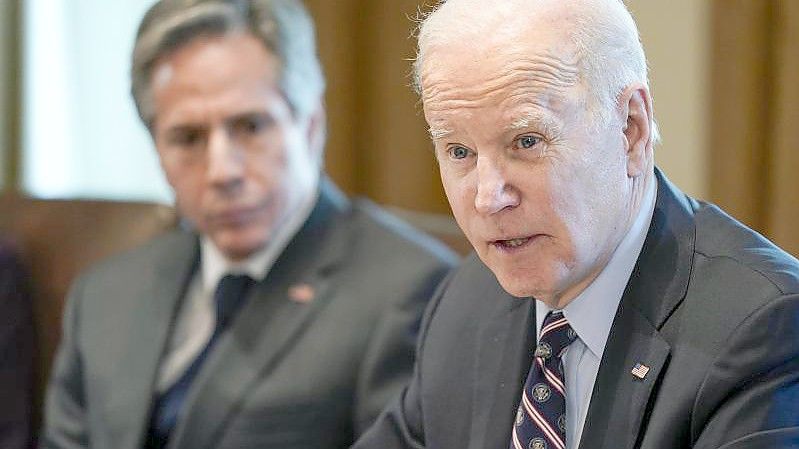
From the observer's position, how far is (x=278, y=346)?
263cm

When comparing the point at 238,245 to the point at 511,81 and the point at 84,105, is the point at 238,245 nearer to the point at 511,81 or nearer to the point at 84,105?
the point at 511,81

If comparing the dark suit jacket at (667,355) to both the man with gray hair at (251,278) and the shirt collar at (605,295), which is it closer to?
the shirt collar at (605,295)

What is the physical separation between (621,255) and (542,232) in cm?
15

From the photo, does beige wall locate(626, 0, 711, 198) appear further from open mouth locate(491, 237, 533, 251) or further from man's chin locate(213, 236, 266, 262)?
open mouth locate(491, 237, 533, 251)

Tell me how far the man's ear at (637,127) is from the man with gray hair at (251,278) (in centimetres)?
92

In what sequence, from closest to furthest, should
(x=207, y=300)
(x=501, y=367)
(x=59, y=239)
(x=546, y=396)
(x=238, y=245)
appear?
1. (x=546, y=396)
2. (x=501, y=367)
3. (x=238, y=245)
4. (x=207, y=300)
5. (x=59, y=239)

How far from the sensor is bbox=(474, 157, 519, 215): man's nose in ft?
5.45

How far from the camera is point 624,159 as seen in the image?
1.72m

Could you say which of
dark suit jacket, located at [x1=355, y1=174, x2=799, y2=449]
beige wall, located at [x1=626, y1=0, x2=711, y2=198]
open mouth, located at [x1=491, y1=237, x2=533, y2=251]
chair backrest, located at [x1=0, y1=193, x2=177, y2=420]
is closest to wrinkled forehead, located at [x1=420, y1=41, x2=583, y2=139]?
open mouth, located at [x1=491, y1=237, x2=533, y2=251]

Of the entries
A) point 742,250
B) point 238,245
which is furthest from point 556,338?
point 238,245

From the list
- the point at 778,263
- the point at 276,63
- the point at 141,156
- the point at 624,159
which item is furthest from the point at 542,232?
the point at 141,156

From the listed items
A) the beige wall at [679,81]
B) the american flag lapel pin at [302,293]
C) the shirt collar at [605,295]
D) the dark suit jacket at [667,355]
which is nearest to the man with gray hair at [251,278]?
the american flag lapel pin at [302,293]

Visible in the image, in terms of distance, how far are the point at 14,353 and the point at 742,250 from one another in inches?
83.4

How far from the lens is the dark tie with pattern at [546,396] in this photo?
1751 mm
